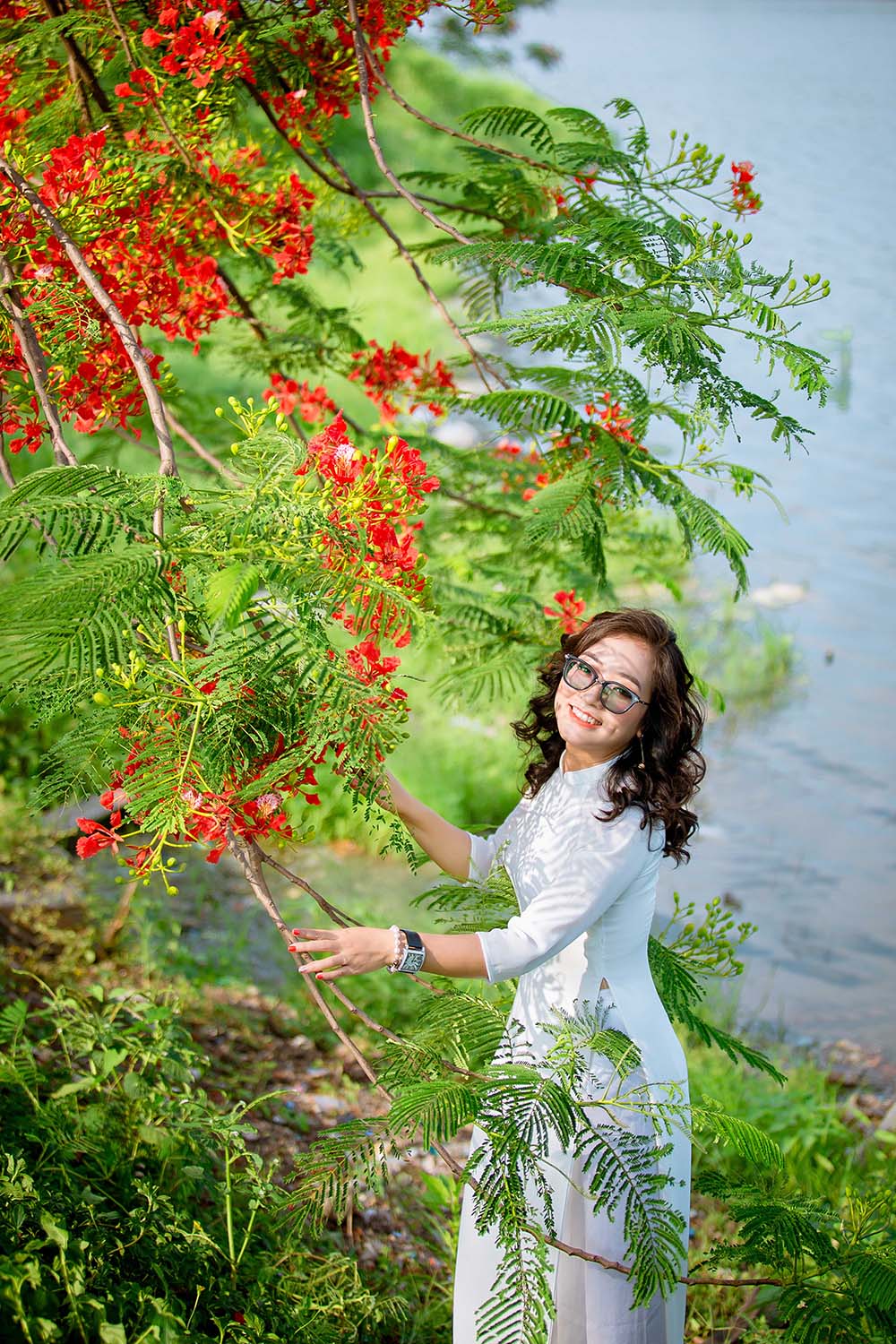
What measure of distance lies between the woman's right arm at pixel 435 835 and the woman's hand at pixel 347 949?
0.36m

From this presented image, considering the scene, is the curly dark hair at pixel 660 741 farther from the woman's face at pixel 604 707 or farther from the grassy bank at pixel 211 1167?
the grassy bank at pixel 211 1167

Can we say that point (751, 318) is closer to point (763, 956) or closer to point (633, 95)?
point (763, 956)

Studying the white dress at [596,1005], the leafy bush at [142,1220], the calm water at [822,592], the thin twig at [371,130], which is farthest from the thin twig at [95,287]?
the calm water at [822,592]

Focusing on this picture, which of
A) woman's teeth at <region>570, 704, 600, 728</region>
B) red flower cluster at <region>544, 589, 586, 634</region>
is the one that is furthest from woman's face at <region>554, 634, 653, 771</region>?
red flower cluster at <region>544, 589, 586, 634</region>

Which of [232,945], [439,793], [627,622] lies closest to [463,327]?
[627,622]

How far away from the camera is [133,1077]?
2498mm

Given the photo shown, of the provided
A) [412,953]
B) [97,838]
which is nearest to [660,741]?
[412,953]

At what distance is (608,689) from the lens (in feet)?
6.36

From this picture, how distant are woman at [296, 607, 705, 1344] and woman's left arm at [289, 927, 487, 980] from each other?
13 centimetres

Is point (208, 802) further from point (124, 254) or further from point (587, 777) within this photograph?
point (124, 254)

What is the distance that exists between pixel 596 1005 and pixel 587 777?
1.16 feet

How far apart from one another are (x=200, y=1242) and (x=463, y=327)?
159cm

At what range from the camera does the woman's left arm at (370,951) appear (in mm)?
1639

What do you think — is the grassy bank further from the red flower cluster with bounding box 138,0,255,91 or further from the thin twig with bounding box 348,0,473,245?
the red flower cluster with bounding box 138,0,255,91
